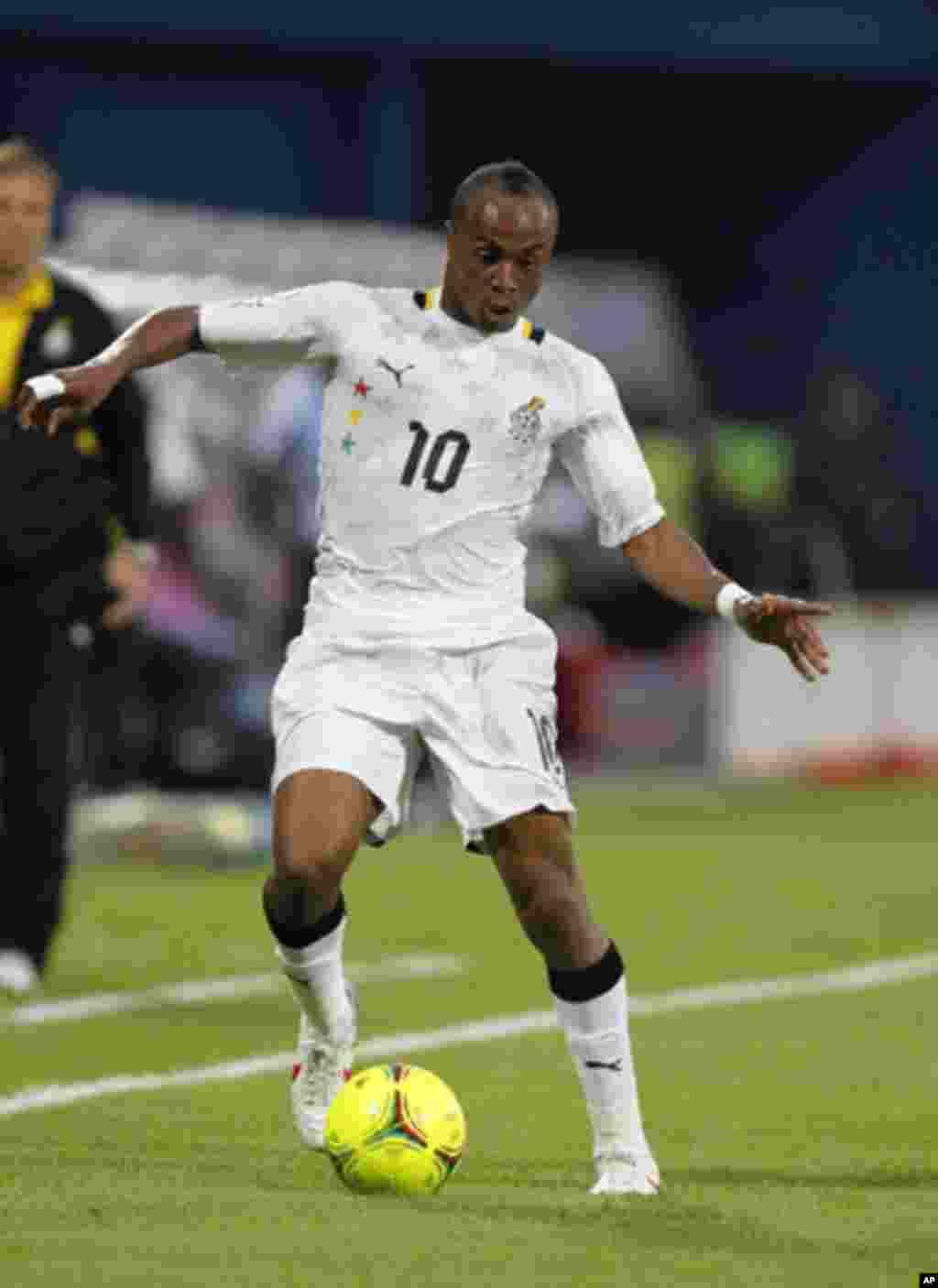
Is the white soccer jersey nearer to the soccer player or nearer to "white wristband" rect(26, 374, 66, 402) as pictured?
the soccer player

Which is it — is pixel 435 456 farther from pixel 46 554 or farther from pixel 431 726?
pixel 46 554

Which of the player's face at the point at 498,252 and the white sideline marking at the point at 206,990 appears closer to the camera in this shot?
the player's face at the point at 498,252

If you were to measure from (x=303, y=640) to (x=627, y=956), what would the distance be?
4.49 metres

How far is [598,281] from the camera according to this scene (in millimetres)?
21219

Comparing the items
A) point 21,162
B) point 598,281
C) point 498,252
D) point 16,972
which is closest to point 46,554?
point 21,162

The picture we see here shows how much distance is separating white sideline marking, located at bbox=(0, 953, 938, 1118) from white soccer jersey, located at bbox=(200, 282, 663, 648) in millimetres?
1746

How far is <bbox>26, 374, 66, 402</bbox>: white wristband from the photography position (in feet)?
20.7

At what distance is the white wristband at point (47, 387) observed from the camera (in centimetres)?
630

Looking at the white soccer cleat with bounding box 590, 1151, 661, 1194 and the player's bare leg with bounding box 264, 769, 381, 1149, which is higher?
the player's bare leg with bounding box 264, 769, 381, 1149

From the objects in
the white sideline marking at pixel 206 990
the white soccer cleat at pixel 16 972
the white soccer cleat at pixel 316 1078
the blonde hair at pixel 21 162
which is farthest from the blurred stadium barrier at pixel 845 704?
the white soccer cleat at pixel 316 1078

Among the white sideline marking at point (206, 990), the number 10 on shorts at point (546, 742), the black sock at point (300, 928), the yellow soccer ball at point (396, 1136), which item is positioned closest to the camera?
the yellow soccer ball at point (396, 1136)

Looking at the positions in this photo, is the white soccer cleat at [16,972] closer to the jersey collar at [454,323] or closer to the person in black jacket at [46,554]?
the person in black jacket at [46,554]

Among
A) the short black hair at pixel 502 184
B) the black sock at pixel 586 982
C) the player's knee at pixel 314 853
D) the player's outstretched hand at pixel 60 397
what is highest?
the short black hair at pixel 502 184

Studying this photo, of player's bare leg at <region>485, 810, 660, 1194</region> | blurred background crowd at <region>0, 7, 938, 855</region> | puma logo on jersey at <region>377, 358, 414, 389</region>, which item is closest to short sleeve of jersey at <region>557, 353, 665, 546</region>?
puma logo on jersey at <region>377, 358, 414, 389</region>
